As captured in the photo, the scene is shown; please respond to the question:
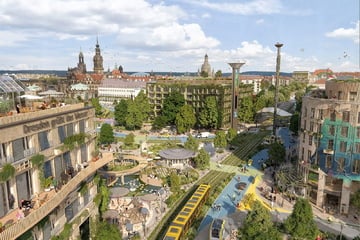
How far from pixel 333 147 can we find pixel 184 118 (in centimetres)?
5452

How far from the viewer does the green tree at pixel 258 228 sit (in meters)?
A: 28.9

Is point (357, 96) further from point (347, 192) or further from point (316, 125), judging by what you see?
point (347, 192)

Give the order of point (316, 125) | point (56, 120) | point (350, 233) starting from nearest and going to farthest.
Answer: point (56, 120) → point (350, 233) → point (316, 125)

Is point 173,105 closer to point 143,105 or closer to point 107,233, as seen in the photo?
point 143,105

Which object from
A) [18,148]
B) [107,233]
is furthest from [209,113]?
[18,148]

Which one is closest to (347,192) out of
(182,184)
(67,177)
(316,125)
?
(316,125)

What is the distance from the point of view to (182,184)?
5478 centimetres

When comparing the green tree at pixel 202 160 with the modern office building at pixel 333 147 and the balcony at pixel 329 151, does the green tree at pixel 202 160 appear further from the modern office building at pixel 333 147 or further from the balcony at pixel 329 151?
the balcony at pixel 329 151

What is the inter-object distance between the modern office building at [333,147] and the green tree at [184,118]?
48.7 m

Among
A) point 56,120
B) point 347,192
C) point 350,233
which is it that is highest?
point 56,120

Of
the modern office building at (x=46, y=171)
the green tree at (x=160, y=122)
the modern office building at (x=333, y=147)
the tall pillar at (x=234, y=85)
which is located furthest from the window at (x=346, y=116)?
the green tree at (x=160, y=122)

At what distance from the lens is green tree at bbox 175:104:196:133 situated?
93562 mm

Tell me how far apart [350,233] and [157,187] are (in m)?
30.6

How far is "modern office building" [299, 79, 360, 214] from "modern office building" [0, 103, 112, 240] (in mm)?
31294
